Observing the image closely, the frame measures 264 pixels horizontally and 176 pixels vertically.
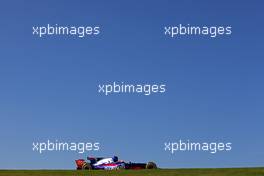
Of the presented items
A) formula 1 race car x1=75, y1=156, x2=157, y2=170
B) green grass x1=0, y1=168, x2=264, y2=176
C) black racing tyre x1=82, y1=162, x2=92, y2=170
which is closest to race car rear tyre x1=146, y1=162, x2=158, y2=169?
formula 1 race car x1=75, y1=156, x2=157, y2=170

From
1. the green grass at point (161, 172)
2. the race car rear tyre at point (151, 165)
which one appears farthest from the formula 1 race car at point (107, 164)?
the green grass at point (161, 172)

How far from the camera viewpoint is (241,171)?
4572 centimetres

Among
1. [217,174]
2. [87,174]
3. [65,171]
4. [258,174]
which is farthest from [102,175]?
[258,174]

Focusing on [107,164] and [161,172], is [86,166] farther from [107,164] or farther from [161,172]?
[161,172]

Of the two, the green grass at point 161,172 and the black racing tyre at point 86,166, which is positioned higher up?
the black racing tyre at point 86,166

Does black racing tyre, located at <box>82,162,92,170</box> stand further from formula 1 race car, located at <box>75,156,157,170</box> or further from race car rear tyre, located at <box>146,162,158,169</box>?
race car rear tyre, located at <box>146,162,158,169</box>

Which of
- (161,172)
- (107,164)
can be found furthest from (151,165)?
(161,172)

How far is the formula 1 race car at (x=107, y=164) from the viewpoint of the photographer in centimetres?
5212

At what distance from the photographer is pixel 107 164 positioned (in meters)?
52.3

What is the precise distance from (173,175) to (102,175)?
5.26m

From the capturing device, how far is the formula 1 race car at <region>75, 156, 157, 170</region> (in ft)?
171

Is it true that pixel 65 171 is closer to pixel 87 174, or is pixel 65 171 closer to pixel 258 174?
pixel 87 174

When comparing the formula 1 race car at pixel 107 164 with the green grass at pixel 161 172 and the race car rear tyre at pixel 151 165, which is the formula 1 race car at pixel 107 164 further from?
the green grass at pixel 161 172

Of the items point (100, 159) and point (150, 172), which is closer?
point (150, 172)
